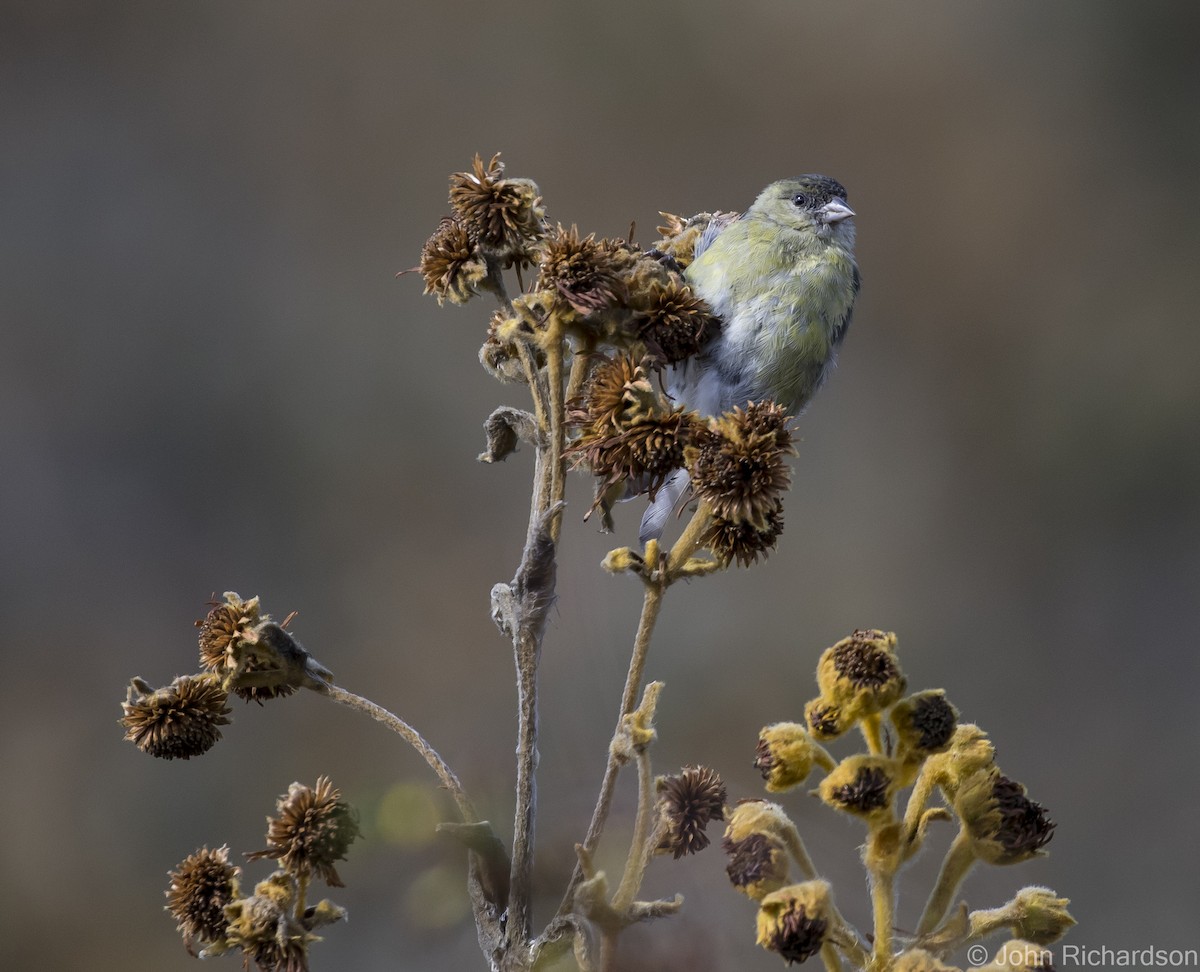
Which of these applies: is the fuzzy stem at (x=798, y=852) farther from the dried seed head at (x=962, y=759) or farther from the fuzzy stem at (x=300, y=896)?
the fuzzy stem at (x=300, y=896)

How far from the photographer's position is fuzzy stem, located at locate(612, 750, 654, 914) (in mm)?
642

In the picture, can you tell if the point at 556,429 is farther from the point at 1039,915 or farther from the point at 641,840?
the point at 1039,915

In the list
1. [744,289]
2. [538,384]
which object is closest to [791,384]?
[744,289]

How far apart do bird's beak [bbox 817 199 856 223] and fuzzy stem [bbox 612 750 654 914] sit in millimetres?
766

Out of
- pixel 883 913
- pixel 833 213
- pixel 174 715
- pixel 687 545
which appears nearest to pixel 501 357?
pixel 687 545

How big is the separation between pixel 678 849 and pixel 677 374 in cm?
56

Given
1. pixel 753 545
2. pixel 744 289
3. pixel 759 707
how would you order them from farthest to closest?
pixel 759 707 → pixel 744 289 → pixel 753 545

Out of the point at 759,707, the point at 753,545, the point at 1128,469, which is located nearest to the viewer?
the point at 753,545

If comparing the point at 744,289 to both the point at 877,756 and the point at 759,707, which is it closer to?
the point at 877,756

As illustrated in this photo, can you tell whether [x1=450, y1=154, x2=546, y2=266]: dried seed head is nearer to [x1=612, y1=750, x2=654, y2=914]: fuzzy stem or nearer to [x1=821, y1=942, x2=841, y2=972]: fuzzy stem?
[x1=612, y1=750, x2=654, y2=914]: fuzzy stem

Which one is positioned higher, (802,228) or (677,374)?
(802,228)

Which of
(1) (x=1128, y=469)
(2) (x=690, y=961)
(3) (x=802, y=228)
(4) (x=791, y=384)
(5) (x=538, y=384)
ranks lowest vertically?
(2) (x=690, y=961)

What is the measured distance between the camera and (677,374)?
1.12 metres

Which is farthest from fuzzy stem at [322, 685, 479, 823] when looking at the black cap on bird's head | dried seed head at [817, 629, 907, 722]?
the black cap on bird's head
